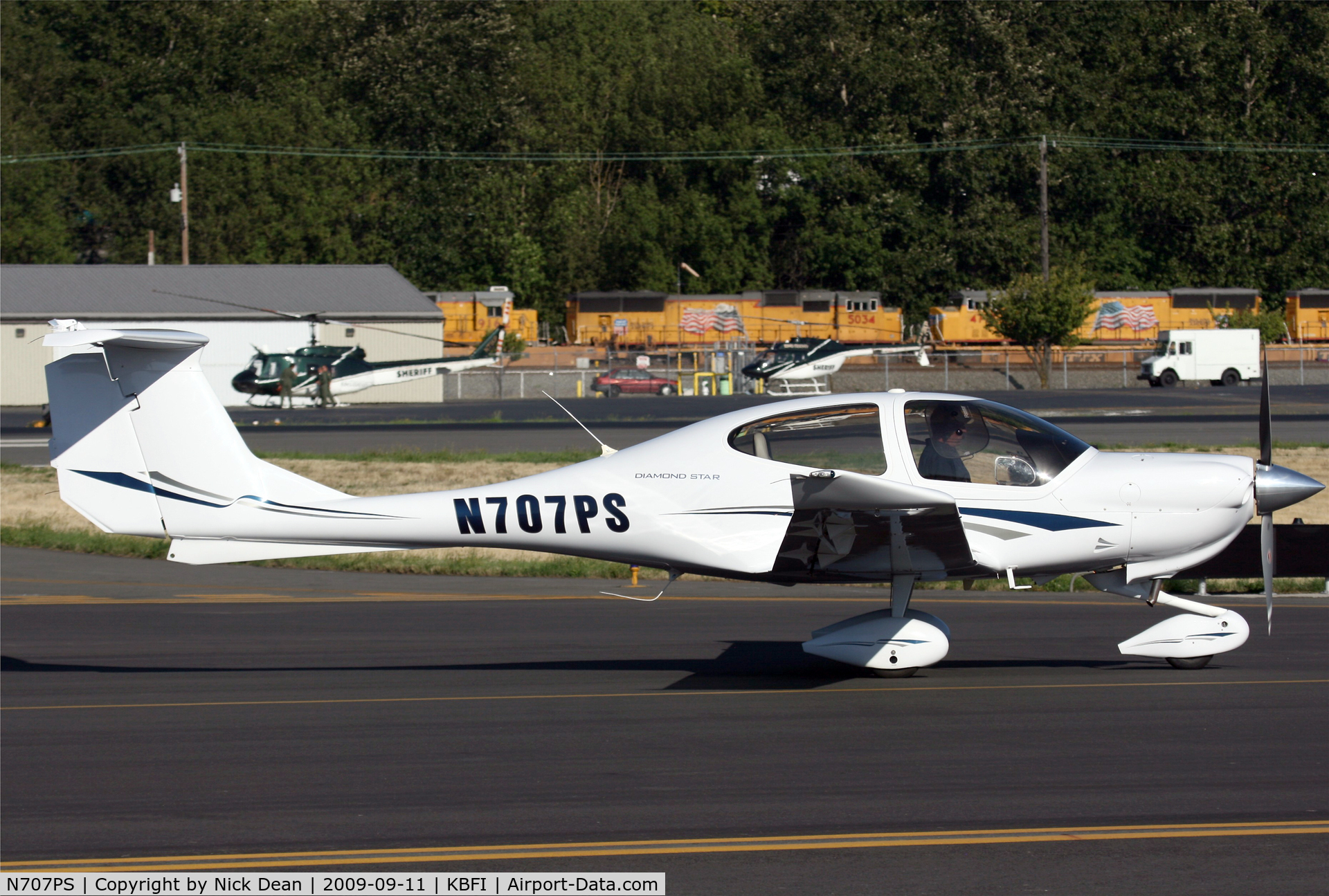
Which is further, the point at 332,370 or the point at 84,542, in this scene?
the point at 332,370

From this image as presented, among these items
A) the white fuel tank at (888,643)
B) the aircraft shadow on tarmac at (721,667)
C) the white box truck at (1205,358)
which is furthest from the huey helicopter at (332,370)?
the white fuel tank at (888,643)

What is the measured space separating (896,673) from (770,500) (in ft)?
5.69

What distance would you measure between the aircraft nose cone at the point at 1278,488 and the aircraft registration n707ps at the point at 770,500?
0.05 ft

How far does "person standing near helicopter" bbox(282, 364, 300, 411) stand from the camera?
42438 mm

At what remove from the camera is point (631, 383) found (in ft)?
168

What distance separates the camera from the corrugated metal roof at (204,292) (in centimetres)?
5003

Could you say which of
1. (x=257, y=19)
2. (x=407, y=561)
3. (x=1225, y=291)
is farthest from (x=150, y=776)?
(x=257, y=19)

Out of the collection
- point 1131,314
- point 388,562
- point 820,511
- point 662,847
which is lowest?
point 388,562

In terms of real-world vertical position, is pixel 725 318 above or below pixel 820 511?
above

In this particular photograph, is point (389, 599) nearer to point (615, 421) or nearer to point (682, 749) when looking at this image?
A: point (682, 749)

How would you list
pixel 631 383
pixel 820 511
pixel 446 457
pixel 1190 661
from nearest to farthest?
pixel 820 511 < pixel 1190 661 < pixel 446 457 < pixel 631 383

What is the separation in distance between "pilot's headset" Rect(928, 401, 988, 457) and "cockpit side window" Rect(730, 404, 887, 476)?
423 mm

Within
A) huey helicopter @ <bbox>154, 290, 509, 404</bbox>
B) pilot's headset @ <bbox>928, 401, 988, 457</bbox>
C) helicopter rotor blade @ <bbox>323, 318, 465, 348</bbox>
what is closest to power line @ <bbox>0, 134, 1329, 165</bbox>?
helicopter rotor blade @ <bbox>323, 318, 465, 348</bbox>

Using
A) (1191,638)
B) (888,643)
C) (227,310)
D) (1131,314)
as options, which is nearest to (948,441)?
(888,643)
